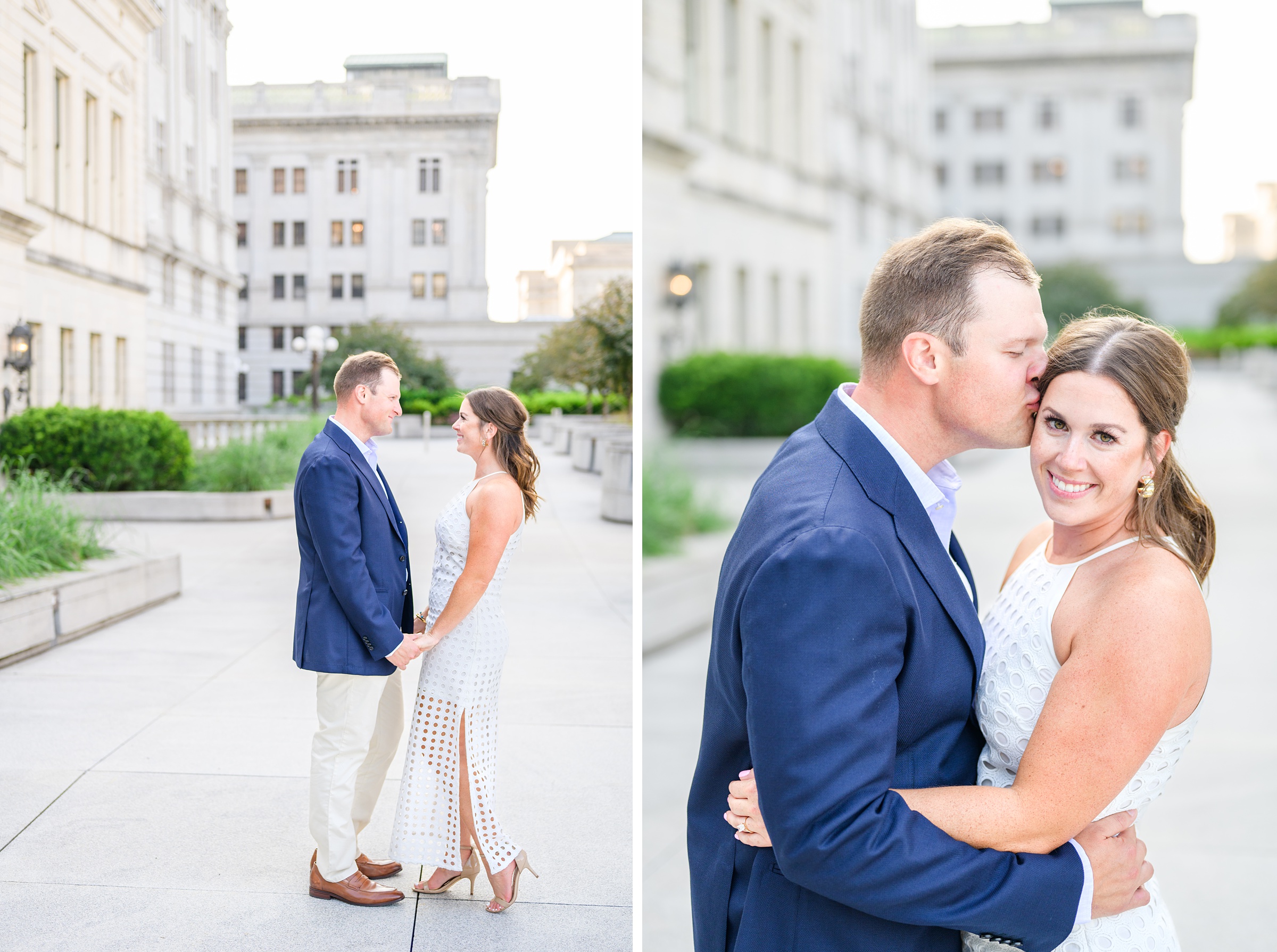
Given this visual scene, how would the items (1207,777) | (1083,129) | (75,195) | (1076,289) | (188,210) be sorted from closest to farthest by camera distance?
(75,195)
(188,210)
(1207,777)
(1076,289)
(1083,129)

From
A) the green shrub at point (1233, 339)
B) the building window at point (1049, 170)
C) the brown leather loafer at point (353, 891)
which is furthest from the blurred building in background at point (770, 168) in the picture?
the building window at point (1049, 170)

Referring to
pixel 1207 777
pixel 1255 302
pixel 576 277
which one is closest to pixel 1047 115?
pixel 1255 302

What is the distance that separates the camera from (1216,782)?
235 inches

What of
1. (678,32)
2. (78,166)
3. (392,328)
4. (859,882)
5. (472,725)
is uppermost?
(678,32)

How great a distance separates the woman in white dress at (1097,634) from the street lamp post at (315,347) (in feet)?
7.45

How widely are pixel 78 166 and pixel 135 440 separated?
917 millimetres

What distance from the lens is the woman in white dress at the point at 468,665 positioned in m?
3.14

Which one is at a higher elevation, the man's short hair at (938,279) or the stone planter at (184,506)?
the man's short hair at (938,279)

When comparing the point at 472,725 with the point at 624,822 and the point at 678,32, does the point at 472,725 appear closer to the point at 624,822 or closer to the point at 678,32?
the point at 624,822

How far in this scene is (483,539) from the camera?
3.12 m

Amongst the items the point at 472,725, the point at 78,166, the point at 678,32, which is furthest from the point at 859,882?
the point at 678,32

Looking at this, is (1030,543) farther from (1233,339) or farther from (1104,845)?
(1233,339)

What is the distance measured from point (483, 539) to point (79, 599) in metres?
1.45

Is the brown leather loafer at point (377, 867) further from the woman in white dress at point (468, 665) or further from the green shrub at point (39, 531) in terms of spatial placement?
the green shrub at point (39, 531)
